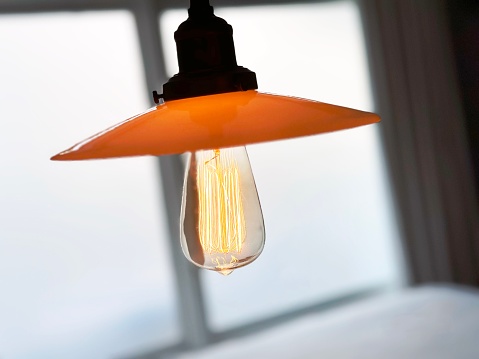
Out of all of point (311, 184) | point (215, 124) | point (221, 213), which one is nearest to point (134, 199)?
point (311, 184)

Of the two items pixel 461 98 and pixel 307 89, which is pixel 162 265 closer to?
pixel 307 89

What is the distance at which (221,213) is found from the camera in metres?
0.99

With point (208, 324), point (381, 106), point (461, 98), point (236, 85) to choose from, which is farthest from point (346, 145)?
point (236, 85)

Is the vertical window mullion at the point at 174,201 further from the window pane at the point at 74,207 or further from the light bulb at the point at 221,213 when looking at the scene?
the light bulb at the point at 221,213

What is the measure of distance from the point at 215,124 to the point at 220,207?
196mm

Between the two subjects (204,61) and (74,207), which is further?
(74,207)

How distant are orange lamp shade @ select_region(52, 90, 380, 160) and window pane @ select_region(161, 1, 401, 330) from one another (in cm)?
270

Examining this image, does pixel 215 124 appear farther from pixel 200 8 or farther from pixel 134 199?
pixel 134 199

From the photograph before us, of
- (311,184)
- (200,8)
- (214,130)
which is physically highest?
(200,8)

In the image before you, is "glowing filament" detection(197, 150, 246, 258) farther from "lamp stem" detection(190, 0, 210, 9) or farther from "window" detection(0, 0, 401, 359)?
"window" detection(0, 0, 401, 359)

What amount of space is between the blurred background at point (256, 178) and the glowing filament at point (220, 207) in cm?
203

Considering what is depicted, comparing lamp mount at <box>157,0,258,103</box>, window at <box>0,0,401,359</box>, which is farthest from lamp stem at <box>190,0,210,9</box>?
window at <box>0,0,401,359</box>

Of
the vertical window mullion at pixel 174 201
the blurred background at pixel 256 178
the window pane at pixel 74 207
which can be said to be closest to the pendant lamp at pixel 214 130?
the blurred background at pixel 256 178

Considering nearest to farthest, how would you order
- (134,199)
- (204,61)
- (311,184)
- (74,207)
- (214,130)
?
1. (214,130)
2. (204,61)
3. (74,207)
4. (134,199)
5. (311,184)
